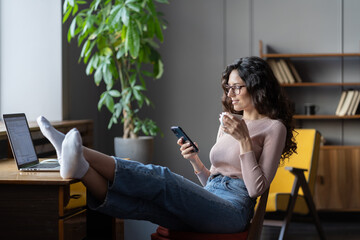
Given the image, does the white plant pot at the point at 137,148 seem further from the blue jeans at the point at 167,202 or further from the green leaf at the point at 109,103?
the blue jeans at the point at 167,202

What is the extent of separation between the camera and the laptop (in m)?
2.04

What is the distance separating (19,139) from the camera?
7.07ft

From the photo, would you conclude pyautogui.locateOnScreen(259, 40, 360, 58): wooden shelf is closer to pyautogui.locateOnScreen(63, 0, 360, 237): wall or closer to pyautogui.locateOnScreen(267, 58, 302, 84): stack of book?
pyautogui.locateOnScreen(267, 58, 302, 84): stack of book

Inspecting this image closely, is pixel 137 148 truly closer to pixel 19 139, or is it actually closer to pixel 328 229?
pixel 328 229

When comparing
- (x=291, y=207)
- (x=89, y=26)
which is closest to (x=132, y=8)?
(x=89, y=26)

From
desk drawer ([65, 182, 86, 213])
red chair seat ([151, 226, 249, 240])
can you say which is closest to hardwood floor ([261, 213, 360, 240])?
red chair seat ([151, 226, 249, 240])

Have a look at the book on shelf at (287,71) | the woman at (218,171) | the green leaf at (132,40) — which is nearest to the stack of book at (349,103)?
the book on shelf at (287,71)

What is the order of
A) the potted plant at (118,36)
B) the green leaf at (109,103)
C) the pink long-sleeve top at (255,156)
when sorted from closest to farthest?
the pink long-sleeve top at (255,156) < the potted plant at (118,36) < the green leaf at (109,103)

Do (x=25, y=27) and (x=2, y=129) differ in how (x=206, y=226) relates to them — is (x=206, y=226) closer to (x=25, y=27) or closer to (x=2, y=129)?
(x=2, y=129)

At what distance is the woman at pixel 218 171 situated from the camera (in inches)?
65.6

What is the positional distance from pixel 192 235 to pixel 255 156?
44cm

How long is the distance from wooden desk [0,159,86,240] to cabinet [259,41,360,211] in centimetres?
312

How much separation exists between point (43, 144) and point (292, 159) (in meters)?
1.81

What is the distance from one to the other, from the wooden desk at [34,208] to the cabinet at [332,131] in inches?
123
